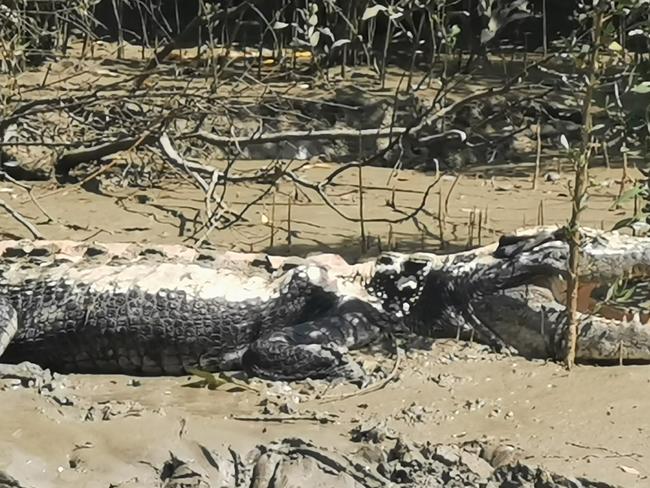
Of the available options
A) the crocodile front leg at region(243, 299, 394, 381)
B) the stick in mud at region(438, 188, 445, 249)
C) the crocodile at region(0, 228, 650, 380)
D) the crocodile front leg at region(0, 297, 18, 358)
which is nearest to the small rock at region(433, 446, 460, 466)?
the crocodile front leg at region(243, 299, 394, 381)

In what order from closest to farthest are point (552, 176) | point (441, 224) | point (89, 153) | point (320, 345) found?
point (320, 345) < point (441, 224) < point (89, 153) < point (552, 176)

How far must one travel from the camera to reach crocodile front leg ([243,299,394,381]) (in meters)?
5.50

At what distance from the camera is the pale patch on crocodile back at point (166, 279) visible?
19.3 feet

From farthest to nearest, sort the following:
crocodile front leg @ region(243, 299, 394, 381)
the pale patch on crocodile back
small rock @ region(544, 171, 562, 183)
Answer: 1. small rock @ region(544, 171, 562, 183)
2. the pale patch on crocodile back
3. crocodile front leg @ region(243, 299, 394, 381)

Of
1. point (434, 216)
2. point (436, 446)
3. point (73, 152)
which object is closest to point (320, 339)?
point (436, 446)

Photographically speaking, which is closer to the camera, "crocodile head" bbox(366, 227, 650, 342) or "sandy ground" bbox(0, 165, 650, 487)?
"sandy ground" bbox(0, 165, 650, 487)

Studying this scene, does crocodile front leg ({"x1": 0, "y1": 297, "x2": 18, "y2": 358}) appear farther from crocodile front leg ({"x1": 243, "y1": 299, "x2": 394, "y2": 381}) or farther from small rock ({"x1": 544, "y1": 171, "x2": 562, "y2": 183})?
small rock ({"x1": 544, "y1": 171, "x2": 562, "y2": 183})

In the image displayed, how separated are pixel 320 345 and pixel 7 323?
4.37ft

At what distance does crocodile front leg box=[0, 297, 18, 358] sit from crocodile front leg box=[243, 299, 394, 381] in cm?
100

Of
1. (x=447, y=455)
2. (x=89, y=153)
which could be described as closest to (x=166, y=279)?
(x=447, y=455)

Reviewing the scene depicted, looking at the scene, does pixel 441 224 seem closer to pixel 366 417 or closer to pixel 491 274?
pixel 491 274

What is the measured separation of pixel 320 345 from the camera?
18.3ft

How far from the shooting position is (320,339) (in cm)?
566

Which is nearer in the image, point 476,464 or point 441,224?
point 476,464
